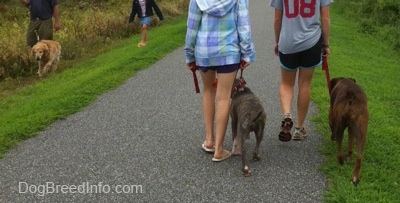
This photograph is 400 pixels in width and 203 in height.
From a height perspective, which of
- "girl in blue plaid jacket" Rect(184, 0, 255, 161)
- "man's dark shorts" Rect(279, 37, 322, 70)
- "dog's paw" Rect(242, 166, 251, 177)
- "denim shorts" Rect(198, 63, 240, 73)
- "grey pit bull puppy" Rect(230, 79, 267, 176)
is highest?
"girl in blue plaid jacket" Rect(184, 0, 255, 161)

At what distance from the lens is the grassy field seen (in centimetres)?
392

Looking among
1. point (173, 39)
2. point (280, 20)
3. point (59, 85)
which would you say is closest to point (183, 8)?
point (173, 39)

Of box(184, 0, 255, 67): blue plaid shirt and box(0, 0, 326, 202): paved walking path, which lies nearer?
box(0, 0, 326, 202): paved walking path

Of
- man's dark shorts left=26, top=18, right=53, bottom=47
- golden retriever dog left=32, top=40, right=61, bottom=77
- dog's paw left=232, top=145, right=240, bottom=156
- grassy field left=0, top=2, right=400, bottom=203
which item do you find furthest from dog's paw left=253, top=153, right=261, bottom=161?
man's dark shorts left=26, top=18, right=53, bottom=47

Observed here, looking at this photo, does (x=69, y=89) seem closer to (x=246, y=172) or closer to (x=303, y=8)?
(x=246, y=172)

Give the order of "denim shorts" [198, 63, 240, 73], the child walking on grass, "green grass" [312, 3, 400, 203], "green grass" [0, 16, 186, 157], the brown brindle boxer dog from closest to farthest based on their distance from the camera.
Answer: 1. "green grass" [312, 3, 400, 203]
2. the brown brindle boxer dog
3. "denim shorts" [198, 63, 240, 73]
4. "green grass" [0, 16, 186, 157]
5. the child walking on grass

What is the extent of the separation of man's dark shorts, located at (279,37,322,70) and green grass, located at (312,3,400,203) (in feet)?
3.20

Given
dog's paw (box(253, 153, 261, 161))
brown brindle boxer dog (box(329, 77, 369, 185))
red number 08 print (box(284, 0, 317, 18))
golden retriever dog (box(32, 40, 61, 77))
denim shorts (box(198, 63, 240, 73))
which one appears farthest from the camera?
golden retriever dog (box(32, 40, 61, 77))

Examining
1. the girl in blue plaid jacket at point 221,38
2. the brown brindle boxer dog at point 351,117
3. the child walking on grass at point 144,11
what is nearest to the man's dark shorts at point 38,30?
the child walking on grass at point 144,11

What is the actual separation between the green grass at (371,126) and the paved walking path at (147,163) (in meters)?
0.19

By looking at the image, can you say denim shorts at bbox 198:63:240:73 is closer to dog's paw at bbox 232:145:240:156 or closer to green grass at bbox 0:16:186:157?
dog's paw at bbox 232:145:240:156

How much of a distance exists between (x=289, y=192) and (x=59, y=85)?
5920mm

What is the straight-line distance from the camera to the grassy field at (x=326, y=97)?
A: 3.92 meters

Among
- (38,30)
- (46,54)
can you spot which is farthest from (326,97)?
(38,30)
